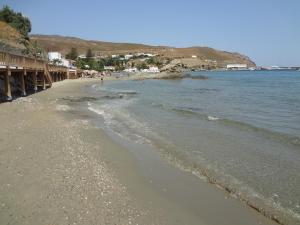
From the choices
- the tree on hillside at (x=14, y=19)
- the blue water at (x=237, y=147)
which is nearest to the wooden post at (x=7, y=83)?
the blue water at (x=237, y=147)

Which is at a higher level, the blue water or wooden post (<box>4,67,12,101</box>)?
Result: wooden post (<box>4,67,12,101</box>)

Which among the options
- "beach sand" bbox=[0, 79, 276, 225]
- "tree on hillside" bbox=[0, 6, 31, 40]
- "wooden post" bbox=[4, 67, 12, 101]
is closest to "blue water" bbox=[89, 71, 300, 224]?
"beach sand" bbox=[0, 79, 276, 225]

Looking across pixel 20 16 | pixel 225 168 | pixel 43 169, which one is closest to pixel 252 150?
pixel 225 168

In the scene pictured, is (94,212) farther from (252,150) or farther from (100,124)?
(100,124)

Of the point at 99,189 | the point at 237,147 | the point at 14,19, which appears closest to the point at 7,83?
the point at 237,147

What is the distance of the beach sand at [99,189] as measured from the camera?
6840 millimetres

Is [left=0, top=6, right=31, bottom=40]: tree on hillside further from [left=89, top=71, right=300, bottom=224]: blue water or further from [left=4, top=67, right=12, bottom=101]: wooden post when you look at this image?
[left=89, top=71, right=300, bottom=224]: blue water

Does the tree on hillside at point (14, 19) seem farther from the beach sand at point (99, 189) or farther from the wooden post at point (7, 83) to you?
the beach sand at point (99, 189)

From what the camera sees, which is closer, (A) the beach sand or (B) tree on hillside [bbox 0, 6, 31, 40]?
(A) the beach sand

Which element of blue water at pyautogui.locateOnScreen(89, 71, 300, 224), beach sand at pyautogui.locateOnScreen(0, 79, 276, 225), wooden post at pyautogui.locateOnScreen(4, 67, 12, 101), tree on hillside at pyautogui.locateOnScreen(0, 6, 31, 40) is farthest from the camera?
tree on hillside at pyautogui.locateOnScreen(0, 6, 31, 40)

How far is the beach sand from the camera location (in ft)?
22.4

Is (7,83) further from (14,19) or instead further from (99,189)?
(14,19)

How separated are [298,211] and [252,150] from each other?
5494mm

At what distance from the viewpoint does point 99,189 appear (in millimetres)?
8195
